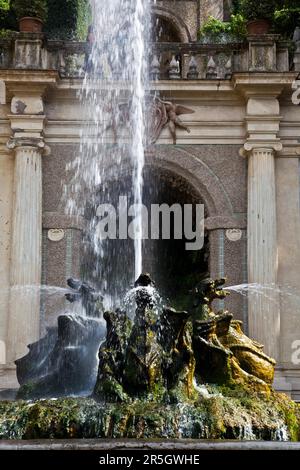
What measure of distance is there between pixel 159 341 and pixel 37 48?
6749 millimetres

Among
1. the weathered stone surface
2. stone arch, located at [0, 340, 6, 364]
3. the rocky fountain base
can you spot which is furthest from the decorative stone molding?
stone arch, located at [0, 340, 6, 364]

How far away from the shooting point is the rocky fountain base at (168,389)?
9.35 metres

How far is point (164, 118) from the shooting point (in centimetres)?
1582

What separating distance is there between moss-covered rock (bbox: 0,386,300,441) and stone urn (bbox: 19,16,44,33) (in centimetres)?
801

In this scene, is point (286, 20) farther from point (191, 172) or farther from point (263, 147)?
point (191, 172)

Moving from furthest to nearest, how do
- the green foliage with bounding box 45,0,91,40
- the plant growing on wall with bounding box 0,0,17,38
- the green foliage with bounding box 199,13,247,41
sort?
the green foliage with bounding box 45,0,91,40 → the green foliage with bounding box 199,13,247,41 → the plant growing on wall with bounding box 0,0,17,38

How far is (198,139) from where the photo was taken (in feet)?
52.1

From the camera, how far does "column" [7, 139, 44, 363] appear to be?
14719 mm

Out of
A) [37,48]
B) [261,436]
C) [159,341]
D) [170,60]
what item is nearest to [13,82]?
[37,48]

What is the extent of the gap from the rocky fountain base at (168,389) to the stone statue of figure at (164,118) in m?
4.37

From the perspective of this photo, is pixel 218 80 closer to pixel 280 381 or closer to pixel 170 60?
pixel 170 60

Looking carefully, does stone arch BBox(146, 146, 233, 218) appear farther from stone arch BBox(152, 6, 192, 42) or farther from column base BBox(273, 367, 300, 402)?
stone arch BBox(152, 6, 192, 42)

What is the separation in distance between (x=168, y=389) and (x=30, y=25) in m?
7.90

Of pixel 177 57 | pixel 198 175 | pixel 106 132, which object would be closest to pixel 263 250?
pixel 198 175
